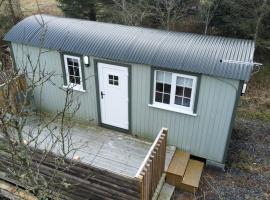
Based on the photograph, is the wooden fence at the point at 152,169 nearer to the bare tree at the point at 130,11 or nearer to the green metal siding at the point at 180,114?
the green metal siding at the point at 180,114

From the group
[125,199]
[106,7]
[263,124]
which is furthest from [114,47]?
[106,7]

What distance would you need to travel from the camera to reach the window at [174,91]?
6.73 m

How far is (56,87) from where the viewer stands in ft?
27.8

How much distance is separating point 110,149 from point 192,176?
2.22 metres

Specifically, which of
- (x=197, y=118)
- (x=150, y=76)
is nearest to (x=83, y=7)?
(x=150, y=76)

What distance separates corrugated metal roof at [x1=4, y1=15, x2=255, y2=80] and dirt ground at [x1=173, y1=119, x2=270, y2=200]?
265 cm

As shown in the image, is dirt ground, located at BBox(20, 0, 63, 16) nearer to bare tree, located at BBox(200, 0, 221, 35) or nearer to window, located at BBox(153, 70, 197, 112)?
bare tree, located at BBox(200, 0, 221, 35)

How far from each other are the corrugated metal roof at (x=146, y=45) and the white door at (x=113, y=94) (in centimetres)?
45

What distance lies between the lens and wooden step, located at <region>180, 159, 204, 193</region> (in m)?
6.54

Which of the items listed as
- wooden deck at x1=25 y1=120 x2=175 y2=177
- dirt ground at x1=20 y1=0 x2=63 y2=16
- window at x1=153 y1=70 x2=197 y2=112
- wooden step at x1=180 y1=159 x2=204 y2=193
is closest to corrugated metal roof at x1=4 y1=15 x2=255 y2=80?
window at x1=153 y1=70 x2=197 y2=112

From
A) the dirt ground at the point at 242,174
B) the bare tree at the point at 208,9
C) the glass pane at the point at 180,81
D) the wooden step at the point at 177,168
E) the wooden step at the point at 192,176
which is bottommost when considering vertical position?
the dirt ground at the point at 242,174

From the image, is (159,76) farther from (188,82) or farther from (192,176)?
(192,176)

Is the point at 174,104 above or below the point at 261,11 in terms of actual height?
below

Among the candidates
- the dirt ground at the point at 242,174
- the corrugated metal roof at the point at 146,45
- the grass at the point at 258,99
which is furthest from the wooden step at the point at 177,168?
the grass at the point at 258,99
